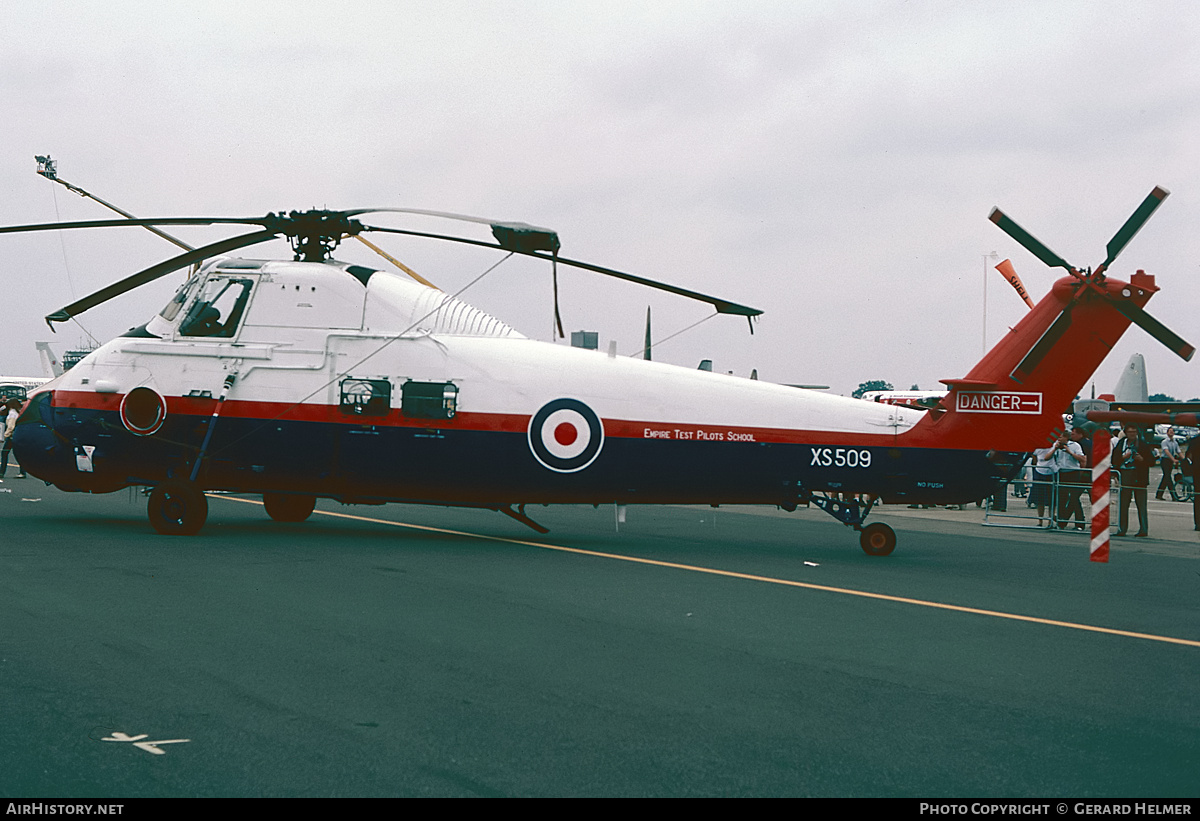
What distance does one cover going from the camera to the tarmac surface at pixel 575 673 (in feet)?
16.2

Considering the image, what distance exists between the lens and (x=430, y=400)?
14.1 m

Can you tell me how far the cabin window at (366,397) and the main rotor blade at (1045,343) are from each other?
28.4 ft

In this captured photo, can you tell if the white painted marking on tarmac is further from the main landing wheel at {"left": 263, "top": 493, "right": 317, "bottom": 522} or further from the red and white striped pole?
the red and white striped pole

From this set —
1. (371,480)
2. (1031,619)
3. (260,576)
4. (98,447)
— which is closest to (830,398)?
(1031,619)

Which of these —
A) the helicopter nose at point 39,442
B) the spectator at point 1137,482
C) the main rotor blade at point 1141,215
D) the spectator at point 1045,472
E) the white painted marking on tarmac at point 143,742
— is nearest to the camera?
the white painted marking on tarmac at point 143,742

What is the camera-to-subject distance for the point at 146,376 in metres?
14.5

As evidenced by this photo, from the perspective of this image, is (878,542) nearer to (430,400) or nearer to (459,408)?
(459,408)

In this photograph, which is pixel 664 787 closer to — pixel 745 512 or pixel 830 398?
pixel 830 398

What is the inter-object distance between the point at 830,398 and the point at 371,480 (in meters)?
6.47

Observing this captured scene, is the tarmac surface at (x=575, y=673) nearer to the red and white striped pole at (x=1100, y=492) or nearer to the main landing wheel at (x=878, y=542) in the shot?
the main landing wheel at (x=878, y=542)

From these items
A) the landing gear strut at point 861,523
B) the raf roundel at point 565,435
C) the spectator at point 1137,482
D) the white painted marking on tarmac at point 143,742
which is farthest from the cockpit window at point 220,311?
the spectator at point 1137,482

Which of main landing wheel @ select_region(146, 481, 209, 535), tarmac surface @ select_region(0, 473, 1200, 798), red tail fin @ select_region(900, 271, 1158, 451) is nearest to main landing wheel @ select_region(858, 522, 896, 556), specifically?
tarmac surface @ select_region(0, 473, 1200, 798)
